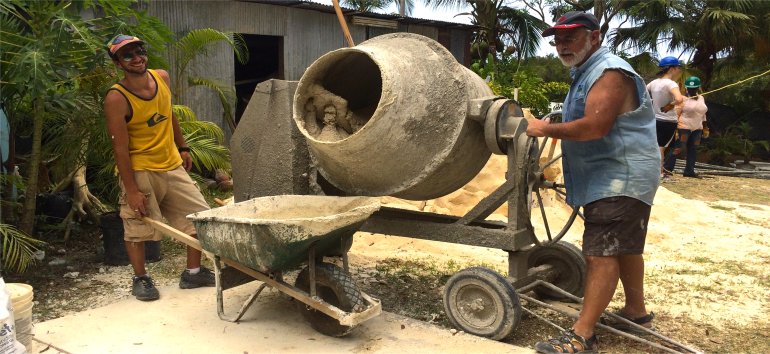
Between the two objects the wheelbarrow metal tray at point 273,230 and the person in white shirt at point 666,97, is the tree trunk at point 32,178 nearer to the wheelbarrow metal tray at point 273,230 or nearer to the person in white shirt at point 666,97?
the wheelbarrow metal tray at point 273,230

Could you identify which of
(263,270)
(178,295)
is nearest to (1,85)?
(178,295)

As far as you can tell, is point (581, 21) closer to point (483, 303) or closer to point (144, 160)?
point (483, 303)

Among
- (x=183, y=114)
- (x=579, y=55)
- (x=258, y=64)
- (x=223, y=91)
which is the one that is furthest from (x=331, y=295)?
(x=258, y=64)

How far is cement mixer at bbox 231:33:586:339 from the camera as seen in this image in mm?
3465

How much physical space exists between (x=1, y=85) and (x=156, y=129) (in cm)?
126

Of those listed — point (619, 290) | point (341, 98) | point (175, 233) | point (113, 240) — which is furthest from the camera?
point (113, 240)

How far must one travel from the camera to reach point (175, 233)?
376cm

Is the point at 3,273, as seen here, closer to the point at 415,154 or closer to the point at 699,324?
the point at 415,154

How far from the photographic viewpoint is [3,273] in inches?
176

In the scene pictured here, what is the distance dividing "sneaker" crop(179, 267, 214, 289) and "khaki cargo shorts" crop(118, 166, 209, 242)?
310mm

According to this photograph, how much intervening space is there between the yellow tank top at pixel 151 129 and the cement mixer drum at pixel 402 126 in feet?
3.22

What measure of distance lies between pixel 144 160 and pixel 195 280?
910mm

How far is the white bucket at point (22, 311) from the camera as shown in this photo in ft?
9.73

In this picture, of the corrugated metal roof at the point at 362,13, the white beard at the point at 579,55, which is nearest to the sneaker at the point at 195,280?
the white beard at the point at 579,55
